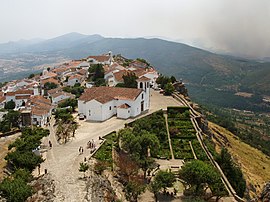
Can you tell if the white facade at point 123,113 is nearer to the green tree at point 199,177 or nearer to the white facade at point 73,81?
the green tree at point 199,177

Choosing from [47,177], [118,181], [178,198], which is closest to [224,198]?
[178,198]

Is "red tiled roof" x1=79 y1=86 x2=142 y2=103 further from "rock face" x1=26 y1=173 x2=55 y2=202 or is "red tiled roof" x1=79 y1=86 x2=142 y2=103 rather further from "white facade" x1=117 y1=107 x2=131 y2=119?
"rock face" x1=26 y1=173 x2=55 y2=202

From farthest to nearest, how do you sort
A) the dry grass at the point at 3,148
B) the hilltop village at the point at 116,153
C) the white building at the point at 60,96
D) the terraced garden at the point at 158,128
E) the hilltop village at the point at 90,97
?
the white building at the point at 60,96 < the hilltop village at the point at 90,97 < the terraced garden at the point at 158,128 < the dry grass at the point at 3,148 < the hilltop village at the point at 116,153

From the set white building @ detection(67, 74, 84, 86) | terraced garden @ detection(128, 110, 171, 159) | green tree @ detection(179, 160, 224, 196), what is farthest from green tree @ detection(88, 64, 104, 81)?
green tree @ detection(179, 160, 224, 196)

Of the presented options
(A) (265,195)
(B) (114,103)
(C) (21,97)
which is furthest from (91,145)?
(C) (21,97)

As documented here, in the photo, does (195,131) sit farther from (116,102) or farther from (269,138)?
(269,138)

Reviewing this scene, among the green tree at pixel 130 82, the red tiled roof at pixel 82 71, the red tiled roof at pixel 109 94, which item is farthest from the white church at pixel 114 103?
the red tiled roof at pixel 82 71
